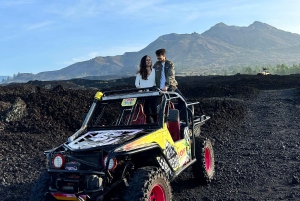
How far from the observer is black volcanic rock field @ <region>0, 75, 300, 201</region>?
6.36 m

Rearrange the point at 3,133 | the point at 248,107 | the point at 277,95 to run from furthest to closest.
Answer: the point at 277,95, the point at 248,107, the point at 3,133

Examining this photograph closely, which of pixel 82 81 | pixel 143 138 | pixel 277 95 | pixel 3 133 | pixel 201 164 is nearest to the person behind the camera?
pixel 143 138

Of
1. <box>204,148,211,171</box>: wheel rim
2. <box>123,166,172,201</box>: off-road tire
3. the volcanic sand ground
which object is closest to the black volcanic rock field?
the volcanic sand ground

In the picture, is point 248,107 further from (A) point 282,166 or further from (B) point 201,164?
(B) point 201,164

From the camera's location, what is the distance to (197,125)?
6.87 metres

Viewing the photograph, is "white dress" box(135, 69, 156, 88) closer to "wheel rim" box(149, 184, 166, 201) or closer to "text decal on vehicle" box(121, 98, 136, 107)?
"text decal on vehicle" box(121, 98, 136, 107)

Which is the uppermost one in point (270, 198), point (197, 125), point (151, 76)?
point (151, 76)

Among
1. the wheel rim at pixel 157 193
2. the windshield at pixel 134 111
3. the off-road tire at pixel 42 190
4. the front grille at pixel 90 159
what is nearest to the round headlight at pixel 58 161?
the front grille at pixel 90 159

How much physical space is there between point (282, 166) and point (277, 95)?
13.0m

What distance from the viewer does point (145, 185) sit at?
13.5ft

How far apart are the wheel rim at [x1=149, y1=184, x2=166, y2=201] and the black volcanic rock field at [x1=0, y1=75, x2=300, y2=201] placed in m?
1.46

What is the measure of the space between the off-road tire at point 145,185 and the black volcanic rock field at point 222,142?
5.15ft

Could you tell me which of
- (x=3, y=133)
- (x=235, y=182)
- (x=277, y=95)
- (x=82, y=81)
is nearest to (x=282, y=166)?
(x=235, y=182)

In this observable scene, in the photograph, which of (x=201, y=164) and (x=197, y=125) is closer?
(x=201, y=164)
